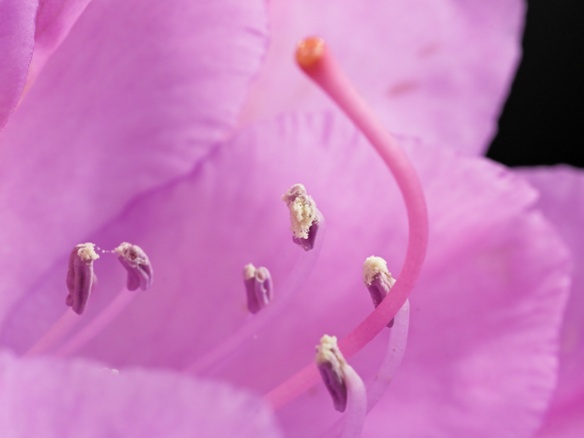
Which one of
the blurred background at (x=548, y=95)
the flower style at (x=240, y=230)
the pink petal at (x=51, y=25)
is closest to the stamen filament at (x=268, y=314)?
the flower style at (x=240, y=230)

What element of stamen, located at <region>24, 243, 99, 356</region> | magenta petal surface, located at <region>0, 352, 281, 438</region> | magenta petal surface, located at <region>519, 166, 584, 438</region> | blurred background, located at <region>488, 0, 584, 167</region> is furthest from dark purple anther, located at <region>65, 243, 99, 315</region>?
blurred background, located at <region>488, 0, 584, 167</region>

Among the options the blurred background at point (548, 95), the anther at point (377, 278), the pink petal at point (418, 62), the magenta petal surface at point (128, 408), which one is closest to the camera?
the magenta petal surface at point (128, 408)

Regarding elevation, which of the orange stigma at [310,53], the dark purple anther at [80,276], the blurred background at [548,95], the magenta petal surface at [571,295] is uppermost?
the orange stigma at [310,53]

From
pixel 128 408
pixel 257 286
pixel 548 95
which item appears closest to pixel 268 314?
pixel 257 286

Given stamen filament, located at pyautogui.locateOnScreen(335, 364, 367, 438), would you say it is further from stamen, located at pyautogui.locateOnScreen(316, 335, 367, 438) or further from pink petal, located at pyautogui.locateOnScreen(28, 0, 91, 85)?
pink petal, located at pyautogui.locateOnScreen(28, 0, 91, 85)

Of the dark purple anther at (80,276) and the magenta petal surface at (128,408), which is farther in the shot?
the dark purple anther at (80,276)

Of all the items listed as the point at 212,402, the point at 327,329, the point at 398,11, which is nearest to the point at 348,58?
the point at 398,11

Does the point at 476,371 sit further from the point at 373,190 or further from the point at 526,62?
the point at 526,62

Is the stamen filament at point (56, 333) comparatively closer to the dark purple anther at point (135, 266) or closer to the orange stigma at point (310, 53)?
the dark purple anther at point (135, 266)
